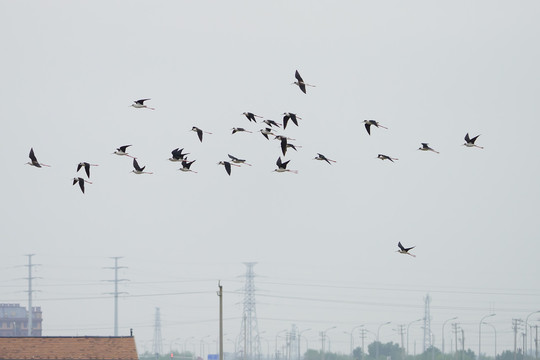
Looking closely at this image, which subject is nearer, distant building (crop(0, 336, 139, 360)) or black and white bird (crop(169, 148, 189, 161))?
black and white bird (crop(169, 148, 189, 161))

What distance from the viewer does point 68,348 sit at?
97.4 metres

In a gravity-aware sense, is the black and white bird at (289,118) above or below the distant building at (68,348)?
above

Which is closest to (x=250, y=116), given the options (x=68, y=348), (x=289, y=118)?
(x=289, y=118)

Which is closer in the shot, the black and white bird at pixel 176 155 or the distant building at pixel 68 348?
the black and white bird at pixel 176 155

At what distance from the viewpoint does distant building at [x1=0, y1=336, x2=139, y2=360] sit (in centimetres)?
9638

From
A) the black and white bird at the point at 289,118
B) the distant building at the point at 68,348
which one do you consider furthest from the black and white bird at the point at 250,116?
the distant building at the point at 68,348

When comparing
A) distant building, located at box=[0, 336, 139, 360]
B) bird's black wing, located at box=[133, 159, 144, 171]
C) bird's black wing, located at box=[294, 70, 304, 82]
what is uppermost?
bird's black wing, located at box=[294, 70, 304, 82]

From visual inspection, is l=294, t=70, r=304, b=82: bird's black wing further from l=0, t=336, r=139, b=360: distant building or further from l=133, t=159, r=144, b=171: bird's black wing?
l=0, t=336, r=139, b=360: distant building

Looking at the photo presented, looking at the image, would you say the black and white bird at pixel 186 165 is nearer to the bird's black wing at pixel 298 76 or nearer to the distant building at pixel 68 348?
the bird's black wing at pixel 298 76

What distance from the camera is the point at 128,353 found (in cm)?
9794

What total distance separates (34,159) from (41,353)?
46321 mm

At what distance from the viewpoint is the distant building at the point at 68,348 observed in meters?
96.4

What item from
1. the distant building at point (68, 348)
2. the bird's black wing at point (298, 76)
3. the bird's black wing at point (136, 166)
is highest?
the bird's black wing at point (298, 76)

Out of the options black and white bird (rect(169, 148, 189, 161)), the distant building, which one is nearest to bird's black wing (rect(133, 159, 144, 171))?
black and white bird (rect(169, 148, 189, 161))
